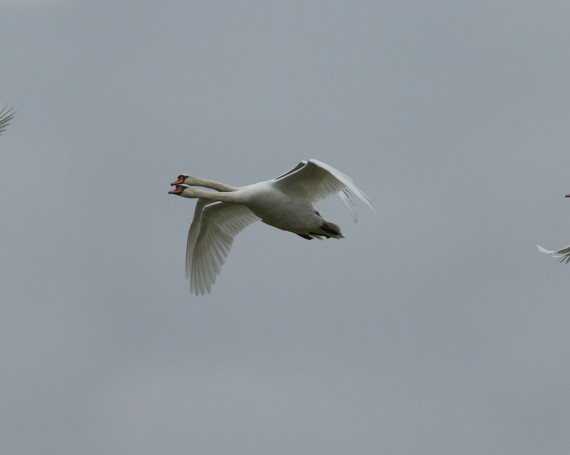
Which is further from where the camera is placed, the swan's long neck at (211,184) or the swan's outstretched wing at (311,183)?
the swan's long neck at (211,184)

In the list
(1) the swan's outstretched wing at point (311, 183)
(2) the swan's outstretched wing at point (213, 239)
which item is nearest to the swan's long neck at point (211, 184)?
(1) the swan's outstretched wing at point (311, 183)

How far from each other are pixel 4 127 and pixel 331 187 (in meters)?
8.93

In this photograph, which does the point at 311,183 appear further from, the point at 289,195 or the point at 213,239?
the point at 213,239

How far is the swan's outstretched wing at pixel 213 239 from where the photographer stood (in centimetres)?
3319

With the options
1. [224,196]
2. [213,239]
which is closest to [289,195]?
[224,196]

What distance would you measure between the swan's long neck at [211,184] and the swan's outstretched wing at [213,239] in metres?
2.00

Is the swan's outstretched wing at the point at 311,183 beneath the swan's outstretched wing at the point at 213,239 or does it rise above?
above

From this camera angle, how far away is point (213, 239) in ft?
110

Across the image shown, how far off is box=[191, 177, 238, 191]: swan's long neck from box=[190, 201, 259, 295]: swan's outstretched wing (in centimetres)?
200

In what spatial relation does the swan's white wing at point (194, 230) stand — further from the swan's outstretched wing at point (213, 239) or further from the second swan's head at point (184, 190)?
the second swan's head at point (184, 190)

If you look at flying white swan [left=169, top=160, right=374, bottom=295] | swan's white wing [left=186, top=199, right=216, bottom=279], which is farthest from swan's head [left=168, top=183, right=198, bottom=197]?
swan's white wing [left=186, top=199, right=216, bottom=279]

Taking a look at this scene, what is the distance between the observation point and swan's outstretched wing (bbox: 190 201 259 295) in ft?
109

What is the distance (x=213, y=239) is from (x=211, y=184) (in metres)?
2.89

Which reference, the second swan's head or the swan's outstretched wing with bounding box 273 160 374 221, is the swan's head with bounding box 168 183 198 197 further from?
the swan's outstretched wing with bounding box 273 160 374 221
